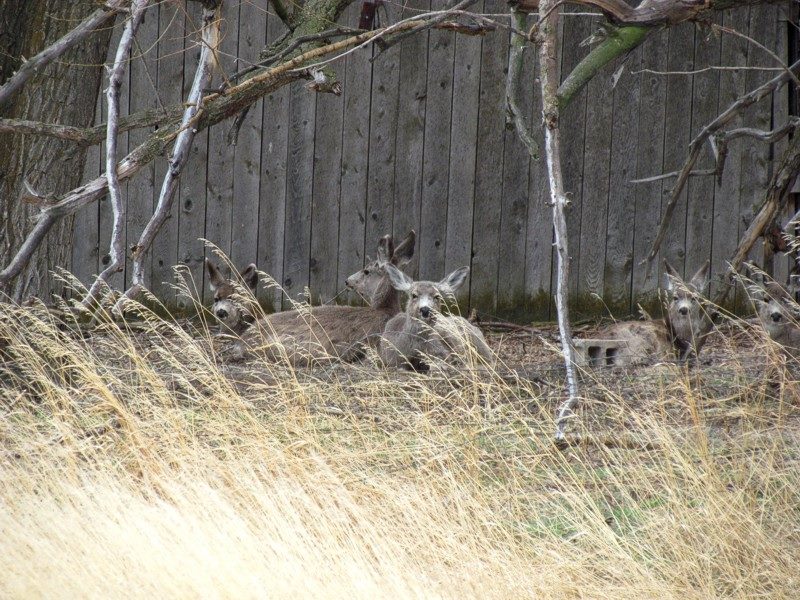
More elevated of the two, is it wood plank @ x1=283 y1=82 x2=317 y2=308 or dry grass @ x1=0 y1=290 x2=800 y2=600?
wood plank @ x1=283 y1=82 x2=317 y2=308

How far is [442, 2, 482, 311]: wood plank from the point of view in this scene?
10.6 m

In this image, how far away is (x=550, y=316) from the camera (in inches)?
419

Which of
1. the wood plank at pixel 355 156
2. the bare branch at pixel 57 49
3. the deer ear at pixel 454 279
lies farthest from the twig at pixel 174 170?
the wood plank at pixel 355 156

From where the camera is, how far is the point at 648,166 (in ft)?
34.8

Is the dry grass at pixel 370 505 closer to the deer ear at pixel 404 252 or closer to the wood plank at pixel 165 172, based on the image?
the deer ear at pixel 404 252

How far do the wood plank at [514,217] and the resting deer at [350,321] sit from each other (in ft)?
3.20

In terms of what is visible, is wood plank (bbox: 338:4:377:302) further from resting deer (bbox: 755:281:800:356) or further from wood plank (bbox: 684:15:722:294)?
resting deer (bbox: 755:281:800:356)

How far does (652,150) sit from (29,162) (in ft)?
18.4

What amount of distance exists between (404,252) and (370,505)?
4.94m

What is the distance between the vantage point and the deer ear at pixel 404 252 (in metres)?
10.0

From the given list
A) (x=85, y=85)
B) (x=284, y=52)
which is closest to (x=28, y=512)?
(x=284, y=52)

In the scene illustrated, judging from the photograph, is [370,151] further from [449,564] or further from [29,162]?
[449,564]

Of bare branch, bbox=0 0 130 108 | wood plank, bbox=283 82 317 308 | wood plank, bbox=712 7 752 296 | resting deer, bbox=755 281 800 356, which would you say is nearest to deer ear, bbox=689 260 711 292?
resting deer, bbox=755 281 800 356

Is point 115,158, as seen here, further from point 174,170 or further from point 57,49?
point 57,49
